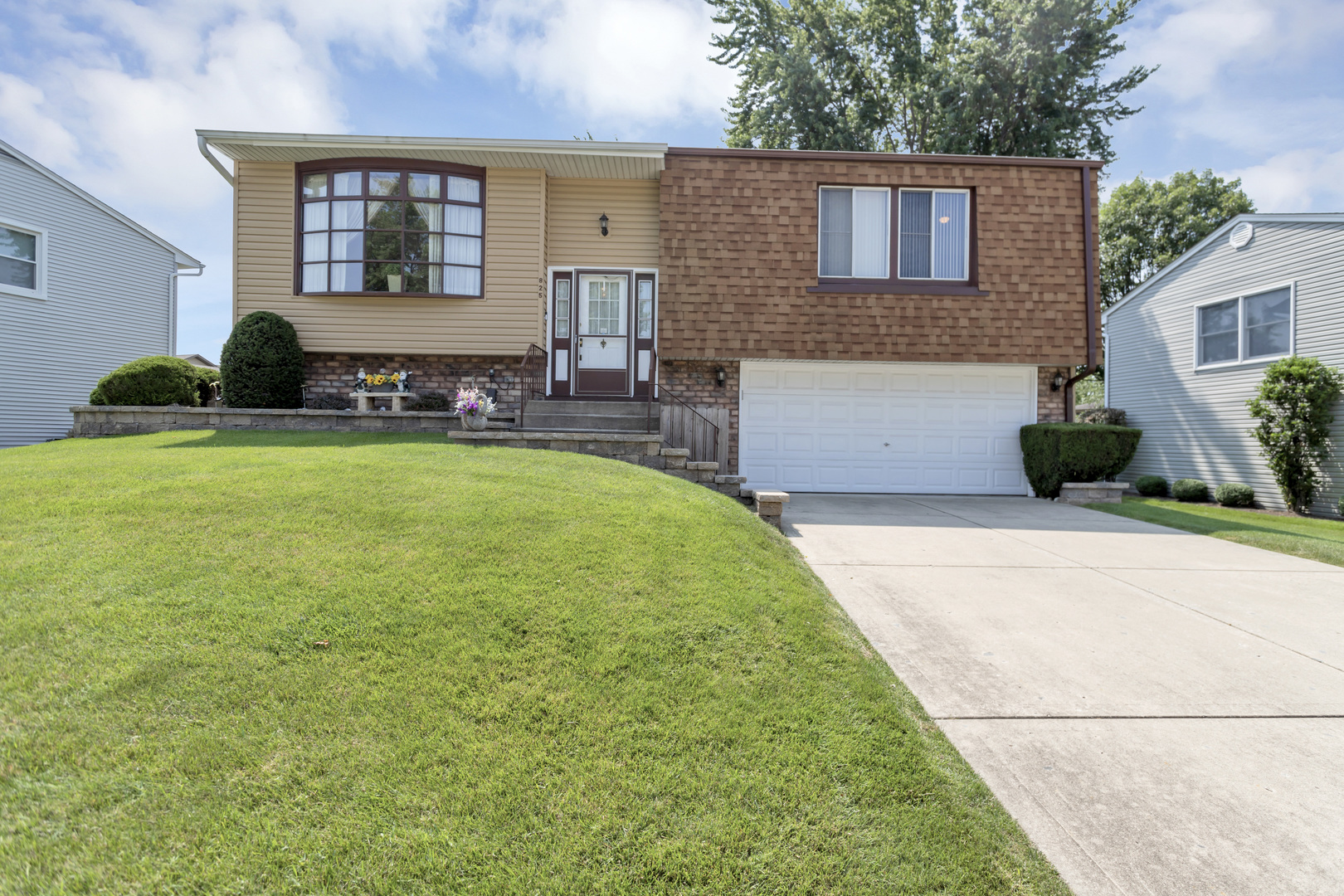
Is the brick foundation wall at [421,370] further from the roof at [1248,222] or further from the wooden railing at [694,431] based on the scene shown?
the roof at [1248,222]

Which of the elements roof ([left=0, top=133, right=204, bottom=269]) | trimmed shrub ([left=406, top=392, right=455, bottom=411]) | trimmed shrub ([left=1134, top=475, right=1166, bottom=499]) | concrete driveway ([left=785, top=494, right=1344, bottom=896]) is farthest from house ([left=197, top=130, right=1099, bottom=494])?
roof ([left=0, top=133, right=204, bottom=269])

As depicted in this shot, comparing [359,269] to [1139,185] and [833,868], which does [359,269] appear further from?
[1139,185]

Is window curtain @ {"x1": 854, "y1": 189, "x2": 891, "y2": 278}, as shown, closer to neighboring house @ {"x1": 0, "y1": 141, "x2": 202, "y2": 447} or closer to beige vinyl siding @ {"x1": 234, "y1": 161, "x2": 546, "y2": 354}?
beige vinyl siding @ {"x1": 234, "y1": 161, "x2": 546, "y2": 354}

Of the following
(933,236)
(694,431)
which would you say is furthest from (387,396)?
(933,236)

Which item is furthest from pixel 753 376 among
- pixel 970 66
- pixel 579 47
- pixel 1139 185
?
pixel 1139 185

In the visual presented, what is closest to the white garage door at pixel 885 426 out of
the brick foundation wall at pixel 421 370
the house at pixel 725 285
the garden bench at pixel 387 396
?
the house at pixel 725 285

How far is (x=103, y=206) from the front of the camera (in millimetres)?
13156

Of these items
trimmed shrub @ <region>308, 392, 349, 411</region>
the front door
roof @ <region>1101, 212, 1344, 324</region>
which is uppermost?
roof @ <region>1101, 212, 1344, 324</region>

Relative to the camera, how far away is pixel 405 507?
4.34 meters

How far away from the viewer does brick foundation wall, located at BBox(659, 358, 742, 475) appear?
1044 centimetres

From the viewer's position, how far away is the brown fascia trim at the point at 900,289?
33.1 feet

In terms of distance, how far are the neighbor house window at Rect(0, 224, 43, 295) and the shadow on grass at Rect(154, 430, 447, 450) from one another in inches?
278

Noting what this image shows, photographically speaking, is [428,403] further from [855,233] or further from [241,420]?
[855,233]

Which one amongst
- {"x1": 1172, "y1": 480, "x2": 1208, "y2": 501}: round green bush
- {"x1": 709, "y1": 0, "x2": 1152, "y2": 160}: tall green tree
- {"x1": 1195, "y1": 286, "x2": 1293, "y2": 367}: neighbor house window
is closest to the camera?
{"x1": 1195, "y1": 286, "x2": 1293, "y2": 367}: neighbor house window
